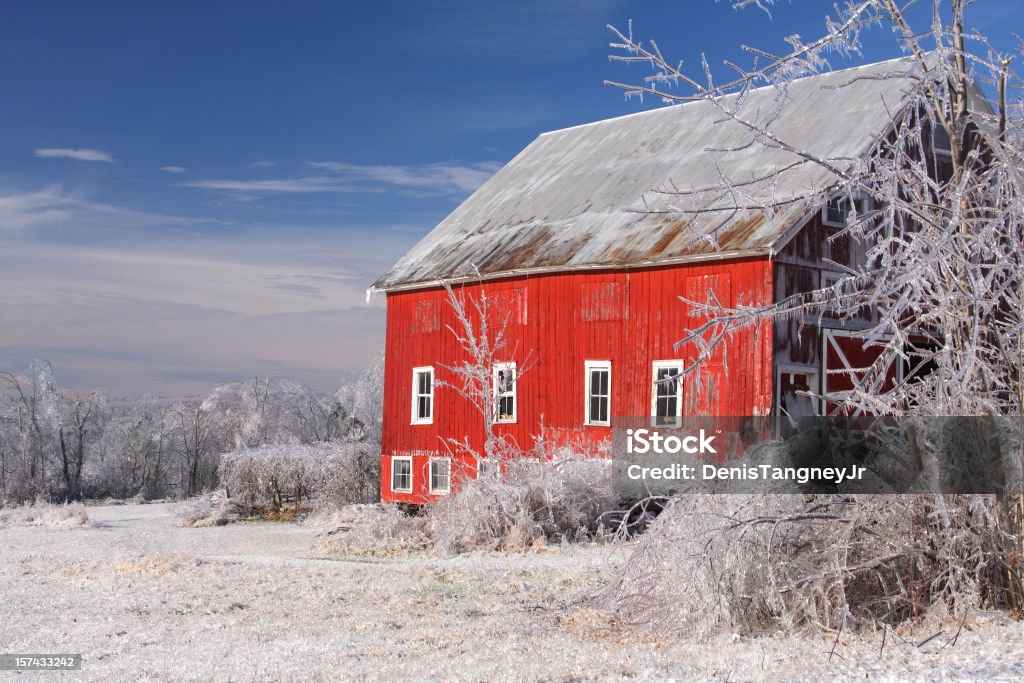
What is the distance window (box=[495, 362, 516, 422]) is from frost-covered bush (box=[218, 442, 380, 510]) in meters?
4.68

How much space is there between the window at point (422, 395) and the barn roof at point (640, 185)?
72.5 inches

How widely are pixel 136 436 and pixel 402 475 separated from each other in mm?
13002

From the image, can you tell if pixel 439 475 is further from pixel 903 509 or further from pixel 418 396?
pixel 903 509

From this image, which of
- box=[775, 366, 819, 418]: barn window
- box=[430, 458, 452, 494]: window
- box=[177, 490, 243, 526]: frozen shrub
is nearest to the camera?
box=[775, 366, 819, 418]: barn window

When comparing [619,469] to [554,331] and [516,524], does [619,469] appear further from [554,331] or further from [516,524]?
[554,331]

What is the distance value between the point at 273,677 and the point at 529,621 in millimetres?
2511

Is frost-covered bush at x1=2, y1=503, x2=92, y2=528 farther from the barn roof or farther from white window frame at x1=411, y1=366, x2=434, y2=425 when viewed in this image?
the barn roof

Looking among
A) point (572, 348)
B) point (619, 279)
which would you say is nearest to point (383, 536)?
point (572, 348)

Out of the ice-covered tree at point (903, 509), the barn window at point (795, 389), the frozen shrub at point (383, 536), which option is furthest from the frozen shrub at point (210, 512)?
the ice-covered tree at point (903, 509)

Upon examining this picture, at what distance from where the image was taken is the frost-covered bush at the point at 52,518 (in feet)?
70.4

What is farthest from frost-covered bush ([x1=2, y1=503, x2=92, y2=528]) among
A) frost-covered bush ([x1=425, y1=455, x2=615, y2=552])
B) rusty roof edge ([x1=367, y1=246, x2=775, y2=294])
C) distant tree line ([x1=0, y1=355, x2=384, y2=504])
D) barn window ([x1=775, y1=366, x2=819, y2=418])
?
barn window ([x1=775, y1=366, x2=819, y2=418])

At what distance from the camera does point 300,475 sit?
24234mm

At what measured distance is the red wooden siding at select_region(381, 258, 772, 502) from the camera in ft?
57.1

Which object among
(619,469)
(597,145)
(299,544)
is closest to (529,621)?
(619,469)
